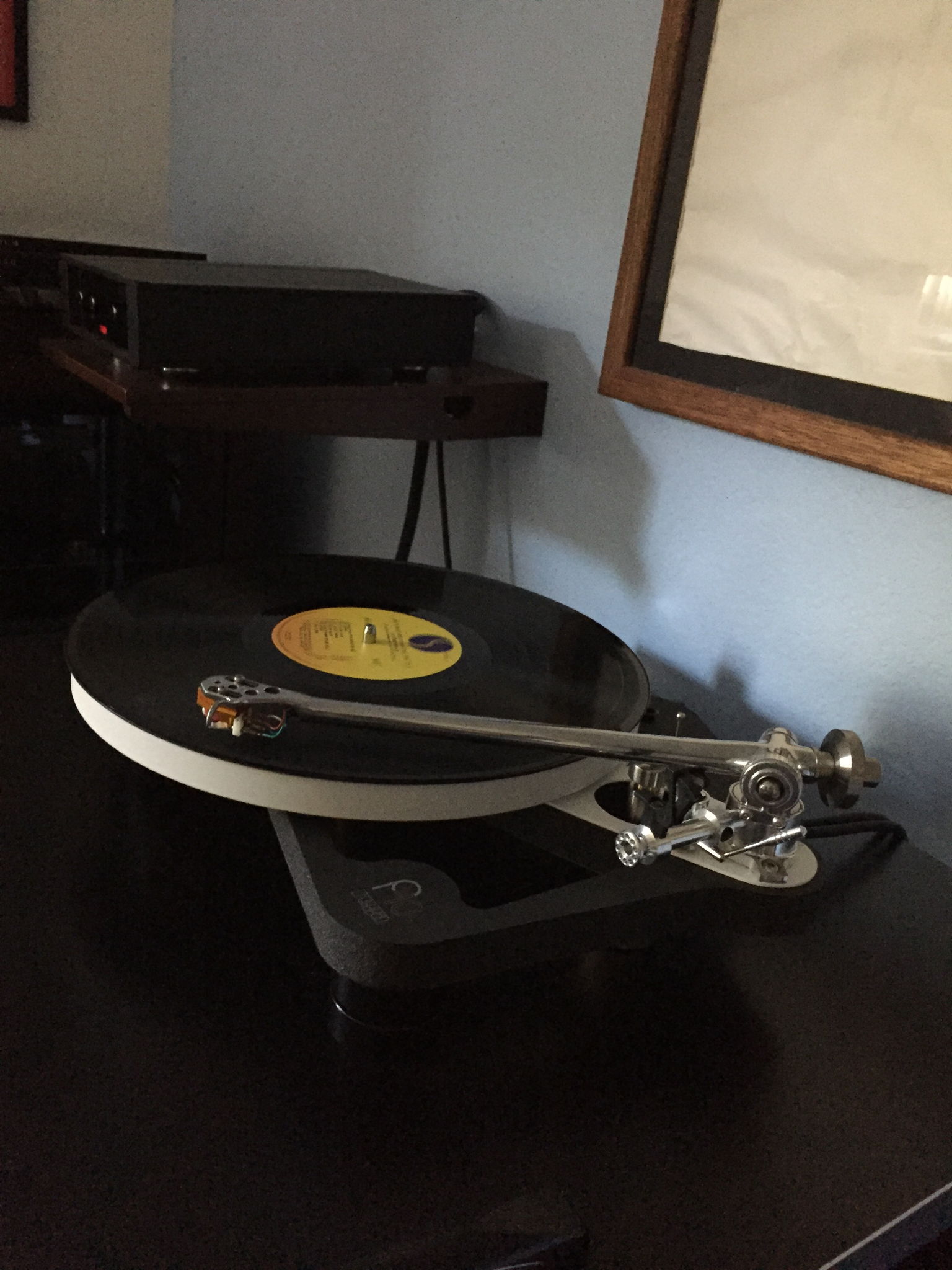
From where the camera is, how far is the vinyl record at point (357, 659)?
0.61 metres

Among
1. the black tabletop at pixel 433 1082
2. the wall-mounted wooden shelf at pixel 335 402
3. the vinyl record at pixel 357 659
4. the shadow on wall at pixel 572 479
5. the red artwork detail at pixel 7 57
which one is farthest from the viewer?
the red artwork detail at pixel 7 57

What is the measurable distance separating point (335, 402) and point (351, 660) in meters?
0.30

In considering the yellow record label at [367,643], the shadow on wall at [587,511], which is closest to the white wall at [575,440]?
the shadow on wall at [587,511]

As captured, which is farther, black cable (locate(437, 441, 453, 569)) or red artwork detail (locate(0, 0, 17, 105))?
red artwork detail (locate(0, 0, 17, 105))

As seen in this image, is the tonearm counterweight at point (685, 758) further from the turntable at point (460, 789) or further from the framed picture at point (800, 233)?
the framed picture at point (800, 233)

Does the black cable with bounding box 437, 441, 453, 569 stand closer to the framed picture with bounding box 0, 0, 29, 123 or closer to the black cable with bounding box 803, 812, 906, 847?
the black cable with bounding box 803, 812, 906, 847

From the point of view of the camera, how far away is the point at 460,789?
591 millimetres

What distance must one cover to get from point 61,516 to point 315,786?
800 mm

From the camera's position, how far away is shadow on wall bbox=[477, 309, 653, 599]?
99 centimetres

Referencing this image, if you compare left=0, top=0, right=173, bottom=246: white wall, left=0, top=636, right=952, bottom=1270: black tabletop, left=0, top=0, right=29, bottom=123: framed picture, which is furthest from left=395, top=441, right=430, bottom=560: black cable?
left=0, top=0, right=29, bottom=123: framed picture

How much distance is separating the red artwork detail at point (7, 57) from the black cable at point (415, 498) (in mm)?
943

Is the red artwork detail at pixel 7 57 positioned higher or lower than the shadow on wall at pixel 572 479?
higher

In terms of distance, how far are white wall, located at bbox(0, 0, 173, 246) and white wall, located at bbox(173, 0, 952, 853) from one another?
215 mm

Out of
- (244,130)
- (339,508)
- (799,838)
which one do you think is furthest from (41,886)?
(244,130)
